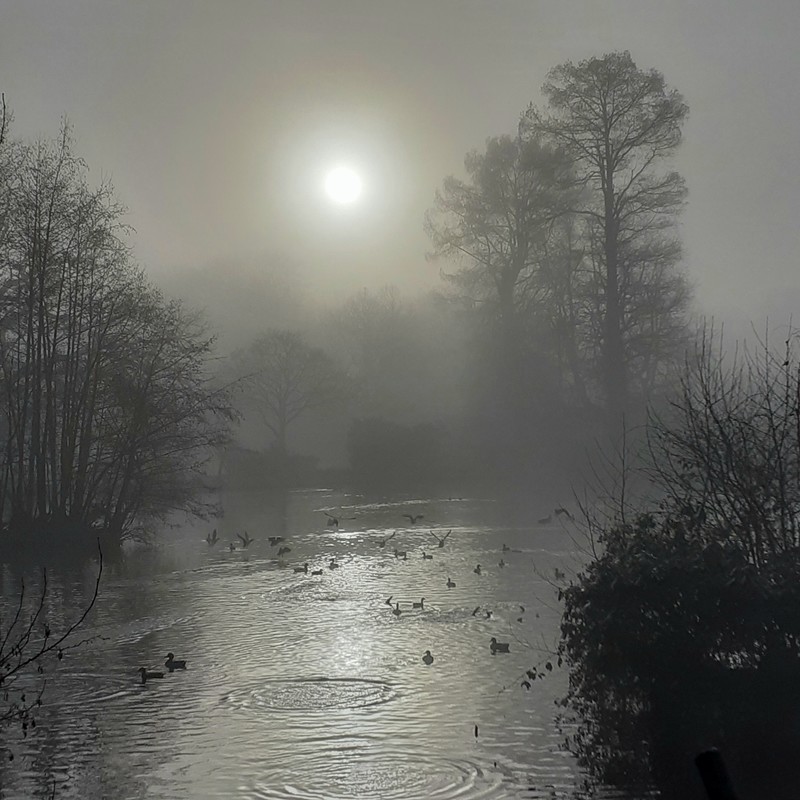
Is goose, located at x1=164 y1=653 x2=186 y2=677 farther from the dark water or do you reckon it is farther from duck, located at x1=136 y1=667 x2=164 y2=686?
duck, located at x1=136 y1=667 x2=164 y2=686

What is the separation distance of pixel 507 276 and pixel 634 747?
1506 inches

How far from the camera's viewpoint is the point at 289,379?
61125 millimetres

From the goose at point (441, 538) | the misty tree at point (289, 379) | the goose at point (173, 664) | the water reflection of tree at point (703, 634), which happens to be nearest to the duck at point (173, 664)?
the goose at point (173, 664)

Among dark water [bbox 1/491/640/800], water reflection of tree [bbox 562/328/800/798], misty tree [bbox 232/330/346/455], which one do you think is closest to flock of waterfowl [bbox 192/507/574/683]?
dark water [bbox 1/491/640/800]

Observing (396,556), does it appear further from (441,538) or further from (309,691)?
(309,691)

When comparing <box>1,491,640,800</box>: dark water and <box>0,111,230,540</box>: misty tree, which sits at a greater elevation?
<box>0,111,230,540</box>: misty tree

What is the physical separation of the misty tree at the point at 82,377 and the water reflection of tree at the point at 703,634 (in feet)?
62.6

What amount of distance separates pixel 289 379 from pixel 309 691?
170 ft

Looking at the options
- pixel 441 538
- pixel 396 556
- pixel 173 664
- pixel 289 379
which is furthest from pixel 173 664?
pixel 289 379

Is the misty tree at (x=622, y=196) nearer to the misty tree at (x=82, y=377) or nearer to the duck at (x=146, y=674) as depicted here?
the misty tree at (x=82, y=377)

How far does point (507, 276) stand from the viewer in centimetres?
4481

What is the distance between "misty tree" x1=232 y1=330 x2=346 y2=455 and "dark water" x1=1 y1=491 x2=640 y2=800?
41.1 m

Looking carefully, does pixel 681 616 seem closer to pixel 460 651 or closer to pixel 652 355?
pixel 460 651

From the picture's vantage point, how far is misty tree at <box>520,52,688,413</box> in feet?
114
